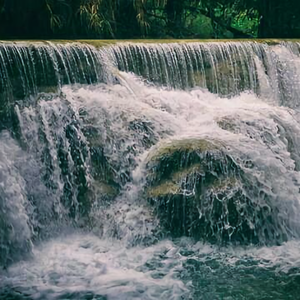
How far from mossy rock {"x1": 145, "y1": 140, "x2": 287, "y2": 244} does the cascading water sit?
0.01 metres

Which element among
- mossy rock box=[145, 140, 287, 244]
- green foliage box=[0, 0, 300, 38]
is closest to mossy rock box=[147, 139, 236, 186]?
mossy rock box=[145, 140, 287, 244]

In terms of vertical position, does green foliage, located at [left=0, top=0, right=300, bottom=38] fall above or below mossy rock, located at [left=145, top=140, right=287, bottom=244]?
above

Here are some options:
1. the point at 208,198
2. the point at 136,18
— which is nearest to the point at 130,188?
the point at 208,198

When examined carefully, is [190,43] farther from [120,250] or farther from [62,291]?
[62,291]

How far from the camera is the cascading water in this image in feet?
16.9

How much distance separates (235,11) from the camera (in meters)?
14.7

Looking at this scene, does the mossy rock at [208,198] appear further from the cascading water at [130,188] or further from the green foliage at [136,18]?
the green foliage at [136,18]

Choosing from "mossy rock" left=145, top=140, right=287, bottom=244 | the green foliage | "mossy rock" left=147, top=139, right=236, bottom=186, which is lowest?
"mossy rock" left=145, top=140, right=287, bottom=244

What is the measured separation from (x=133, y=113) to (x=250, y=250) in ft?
7.81

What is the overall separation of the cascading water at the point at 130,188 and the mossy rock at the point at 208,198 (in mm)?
12

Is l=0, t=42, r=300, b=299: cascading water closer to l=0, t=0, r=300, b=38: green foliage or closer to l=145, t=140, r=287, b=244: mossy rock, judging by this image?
l=145, t=140, r=287, b=244: mossy rock

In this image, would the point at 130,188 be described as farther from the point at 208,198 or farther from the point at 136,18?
the point at 136,18

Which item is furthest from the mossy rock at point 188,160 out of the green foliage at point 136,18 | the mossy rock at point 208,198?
the green foliage at point 136,18

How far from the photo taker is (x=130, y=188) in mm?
6516
